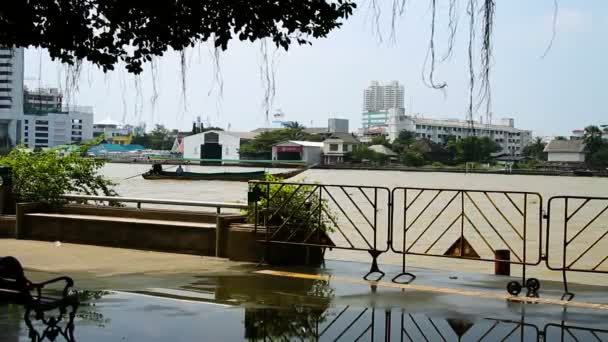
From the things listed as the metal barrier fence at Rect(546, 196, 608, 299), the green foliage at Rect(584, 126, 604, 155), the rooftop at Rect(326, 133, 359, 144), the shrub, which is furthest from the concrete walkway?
the rooftop at Rect(326, 133, 359, 144)

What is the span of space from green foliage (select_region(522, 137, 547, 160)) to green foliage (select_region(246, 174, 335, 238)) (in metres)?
73.8

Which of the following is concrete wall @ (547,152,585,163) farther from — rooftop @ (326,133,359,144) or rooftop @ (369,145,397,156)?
rooftop @ (326,133,359,144)

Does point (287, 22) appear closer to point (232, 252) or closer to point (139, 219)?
point (232, 252)

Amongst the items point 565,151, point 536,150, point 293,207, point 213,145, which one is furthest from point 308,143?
point 293,207

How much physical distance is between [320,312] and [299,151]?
8773 cm

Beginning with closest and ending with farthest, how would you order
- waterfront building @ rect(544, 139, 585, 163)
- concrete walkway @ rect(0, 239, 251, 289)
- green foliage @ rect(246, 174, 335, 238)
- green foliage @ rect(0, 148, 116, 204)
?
concrete walkway @ rect(0, 239, 251, 289)
green foliage @ rect(246, 174, 335, 238)
green foliage @ rect(0, 148, 116, 204)
waterfront building @ rect(544, 139, 585, 163)

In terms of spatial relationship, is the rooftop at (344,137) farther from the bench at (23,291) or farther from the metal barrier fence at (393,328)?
the bench at (23,291)

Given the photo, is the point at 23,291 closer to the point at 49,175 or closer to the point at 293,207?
the point at 293,207

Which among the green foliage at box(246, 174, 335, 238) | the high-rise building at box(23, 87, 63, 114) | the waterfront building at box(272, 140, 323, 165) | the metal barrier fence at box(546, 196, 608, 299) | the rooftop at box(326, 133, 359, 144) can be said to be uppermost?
the rooftop at box(326, 133, 359, 144)

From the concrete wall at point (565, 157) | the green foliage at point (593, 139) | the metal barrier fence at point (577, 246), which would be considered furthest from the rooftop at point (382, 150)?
the metal barrier fence at point (577, 246)

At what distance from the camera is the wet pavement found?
7.06 m

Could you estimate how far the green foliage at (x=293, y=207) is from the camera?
11945 mm

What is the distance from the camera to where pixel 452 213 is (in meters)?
56.4

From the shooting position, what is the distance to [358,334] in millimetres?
7102
